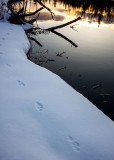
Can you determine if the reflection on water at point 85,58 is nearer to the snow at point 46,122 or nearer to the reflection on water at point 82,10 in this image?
the reflection on water at point 82,10

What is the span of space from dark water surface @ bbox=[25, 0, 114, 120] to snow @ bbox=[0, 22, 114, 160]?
1166 millimetres

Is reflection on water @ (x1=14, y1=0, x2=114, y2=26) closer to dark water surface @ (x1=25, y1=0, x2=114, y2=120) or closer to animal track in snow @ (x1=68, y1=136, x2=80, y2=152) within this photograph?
dark water surface @ (x1=25, y1=0, x2=114, y2=120)

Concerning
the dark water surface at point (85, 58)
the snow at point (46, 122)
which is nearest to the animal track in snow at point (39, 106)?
the snow at point (46, 122)

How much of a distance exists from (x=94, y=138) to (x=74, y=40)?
6060 mm

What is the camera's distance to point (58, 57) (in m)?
5.67

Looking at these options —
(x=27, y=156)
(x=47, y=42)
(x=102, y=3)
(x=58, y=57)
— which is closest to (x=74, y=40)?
(x=47, y=42)

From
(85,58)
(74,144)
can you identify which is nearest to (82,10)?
(85,58)

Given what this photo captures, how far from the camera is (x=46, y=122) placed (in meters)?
2.04

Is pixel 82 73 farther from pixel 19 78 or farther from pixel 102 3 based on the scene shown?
pixel 102 3

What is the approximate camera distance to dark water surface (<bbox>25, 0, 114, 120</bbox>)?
13.4ft

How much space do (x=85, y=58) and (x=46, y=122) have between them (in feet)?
13.9

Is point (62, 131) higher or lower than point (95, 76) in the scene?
Answer: higher

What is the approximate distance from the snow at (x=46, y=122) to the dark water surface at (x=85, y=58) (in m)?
1.17

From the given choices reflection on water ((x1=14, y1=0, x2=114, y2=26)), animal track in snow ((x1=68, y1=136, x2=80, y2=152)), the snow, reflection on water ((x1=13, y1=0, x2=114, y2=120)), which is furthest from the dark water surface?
animal track in snow ((x1=68, y1=136, x2=80, y2=152))
